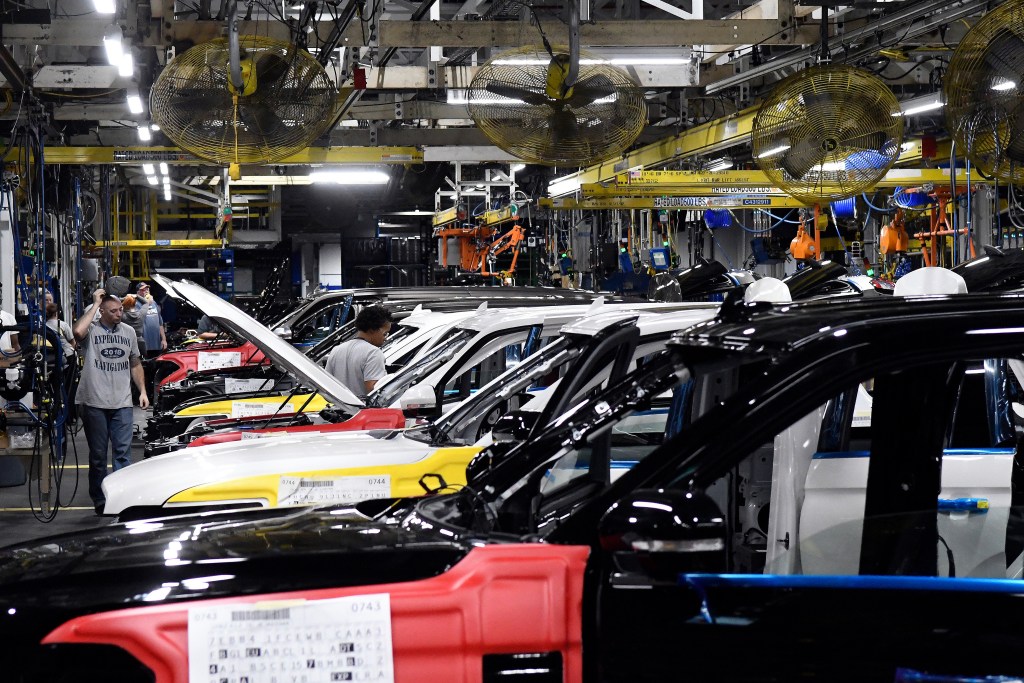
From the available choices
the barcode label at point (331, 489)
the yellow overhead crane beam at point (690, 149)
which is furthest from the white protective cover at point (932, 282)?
Result: the yellow overhead crane beam at point (690, 149)

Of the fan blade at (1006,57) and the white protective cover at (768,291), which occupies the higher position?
the fan blade at (1006,57)

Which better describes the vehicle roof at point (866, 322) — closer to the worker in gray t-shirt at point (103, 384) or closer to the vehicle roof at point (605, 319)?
the vehicle roof at point (605, 319)

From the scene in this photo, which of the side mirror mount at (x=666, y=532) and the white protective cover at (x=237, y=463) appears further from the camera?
the white protective cover at (x=237, y=463)

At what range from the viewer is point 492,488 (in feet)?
11.3

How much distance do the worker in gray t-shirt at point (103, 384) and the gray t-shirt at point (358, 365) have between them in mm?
2140

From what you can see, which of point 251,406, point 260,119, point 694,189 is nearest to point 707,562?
point 260,119

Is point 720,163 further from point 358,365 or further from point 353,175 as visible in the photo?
point 358,365

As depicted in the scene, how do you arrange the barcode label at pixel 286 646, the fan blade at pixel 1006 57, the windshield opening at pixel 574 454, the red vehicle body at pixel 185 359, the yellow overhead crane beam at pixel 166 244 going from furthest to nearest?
the yellow overhead crane beam at pixel 166 244 < the red vehicle body at pixel 185 359 < the fan blade at pixel 1006 57 < the windshield opening at pixel 574 454 < the barcode label at pixel 286 646

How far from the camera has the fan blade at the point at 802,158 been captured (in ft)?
27.3

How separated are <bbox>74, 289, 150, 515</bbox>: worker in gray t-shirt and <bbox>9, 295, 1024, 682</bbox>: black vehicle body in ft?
23.1

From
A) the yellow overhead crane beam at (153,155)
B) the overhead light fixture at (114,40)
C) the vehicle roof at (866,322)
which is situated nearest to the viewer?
the vehicle roof at (866,322)

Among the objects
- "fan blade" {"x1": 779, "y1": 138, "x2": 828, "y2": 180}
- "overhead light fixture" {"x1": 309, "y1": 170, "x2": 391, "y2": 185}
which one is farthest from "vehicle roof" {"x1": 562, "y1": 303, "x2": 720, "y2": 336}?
"overhead light fixture" {"x1": 309, "y1": 170, "x2": 391, "y2": 185}

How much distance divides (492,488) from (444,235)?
2303 cm

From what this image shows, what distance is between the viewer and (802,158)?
845 cm
